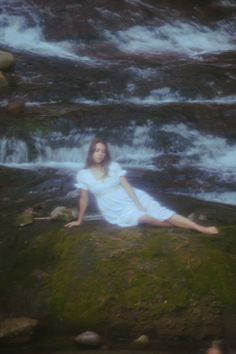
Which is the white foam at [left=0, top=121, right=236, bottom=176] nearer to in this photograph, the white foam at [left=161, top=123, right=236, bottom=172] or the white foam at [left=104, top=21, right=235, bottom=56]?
the white foam at [left=161, top=123, right=236, bottom=172]

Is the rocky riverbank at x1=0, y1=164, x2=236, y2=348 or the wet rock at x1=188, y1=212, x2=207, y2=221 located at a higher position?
the wet rock at x1=188, y1=212, x2=207, y2=221

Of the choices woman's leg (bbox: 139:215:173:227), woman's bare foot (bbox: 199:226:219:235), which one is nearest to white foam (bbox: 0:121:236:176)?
woman's leg (bbox: 139:215:173:227)

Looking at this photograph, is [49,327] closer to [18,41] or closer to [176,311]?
[176,311]

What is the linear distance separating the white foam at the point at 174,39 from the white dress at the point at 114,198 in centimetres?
1272

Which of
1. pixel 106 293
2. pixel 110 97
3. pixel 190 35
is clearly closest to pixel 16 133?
pixel 110 97

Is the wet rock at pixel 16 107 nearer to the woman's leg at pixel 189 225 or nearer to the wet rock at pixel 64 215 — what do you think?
the wet rock at pixel 64 215

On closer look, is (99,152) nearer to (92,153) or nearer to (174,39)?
(92,153)

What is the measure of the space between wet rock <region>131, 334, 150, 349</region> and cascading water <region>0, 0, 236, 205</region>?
4.79 m

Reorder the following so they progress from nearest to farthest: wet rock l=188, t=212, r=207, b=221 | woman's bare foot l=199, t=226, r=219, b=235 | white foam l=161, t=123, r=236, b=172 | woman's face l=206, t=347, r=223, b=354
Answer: woman's face l=206, t=347, r=223, b=354 < woman's bare foot l=199, t=226, r=219, b=235 < wet rock l=188, t=212, r=207, b=221 < white foam l=161, t=123, r=236, b=172

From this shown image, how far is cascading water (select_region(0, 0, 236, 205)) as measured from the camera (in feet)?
39.2

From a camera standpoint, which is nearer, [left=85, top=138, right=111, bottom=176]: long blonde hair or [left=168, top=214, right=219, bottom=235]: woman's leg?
[left=168, top=214, right=219, bottom=235]: woman's leg

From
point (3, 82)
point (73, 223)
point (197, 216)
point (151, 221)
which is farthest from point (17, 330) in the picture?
point (3, 82)

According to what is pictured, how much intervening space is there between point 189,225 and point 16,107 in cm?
740

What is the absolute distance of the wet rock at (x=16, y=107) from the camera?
13.1 meters
